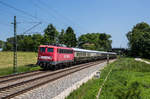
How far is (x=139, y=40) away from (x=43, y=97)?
6599 centimetres

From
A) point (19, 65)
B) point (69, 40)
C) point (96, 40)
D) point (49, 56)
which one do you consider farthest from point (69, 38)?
point (49, 56)

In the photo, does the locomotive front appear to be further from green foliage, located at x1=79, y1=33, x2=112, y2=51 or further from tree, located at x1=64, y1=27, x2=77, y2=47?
green foliage, located at x1=79, y1=33, x2=112, y2=51

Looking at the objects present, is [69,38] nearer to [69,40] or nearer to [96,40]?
[69,40]

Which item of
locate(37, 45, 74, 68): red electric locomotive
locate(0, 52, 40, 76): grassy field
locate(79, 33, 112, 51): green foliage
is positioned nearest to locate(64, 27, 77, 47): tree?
locate(79, 33, 112, 51): green foliage

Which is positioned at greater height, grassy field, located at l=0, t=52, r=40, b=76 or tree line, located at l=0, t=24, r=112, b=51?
tree line, located at l=0, t=24, r=112, b=51

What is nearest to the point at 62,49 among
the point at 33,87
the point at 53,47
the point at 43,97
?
the point at 53,47

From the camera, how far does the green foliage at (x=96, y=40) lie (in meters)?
120

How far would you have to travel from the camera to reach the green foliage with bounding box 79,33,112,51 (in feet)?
394

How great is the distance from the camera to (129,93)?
10.4m

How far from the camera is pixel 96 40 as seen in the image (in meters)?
130

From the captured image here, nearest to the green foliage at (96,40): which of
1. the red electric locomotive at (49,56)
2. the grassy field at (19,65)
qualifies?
the grassy field at (19,65)

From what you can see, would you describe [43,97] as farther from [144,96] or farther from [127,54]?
[127,54]

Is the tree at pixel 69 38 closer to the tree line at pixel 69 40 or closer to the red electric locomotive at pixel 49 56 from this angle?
the tree line at pixel 69 40

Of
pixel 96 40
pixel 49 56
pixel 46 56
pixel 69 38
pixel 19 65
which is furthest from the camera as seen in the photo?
pixel 96 40
